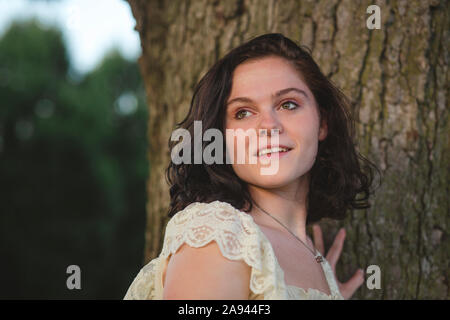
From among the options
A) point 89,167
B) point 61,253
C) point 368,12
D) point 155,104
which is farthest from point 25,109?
point 368,12

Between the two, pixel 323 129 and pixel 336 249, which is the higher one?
pixel 323 129

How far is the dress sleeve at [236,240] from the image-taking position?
57.6 inches

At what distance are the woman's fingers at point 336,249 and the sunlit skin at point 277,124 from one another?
431mm

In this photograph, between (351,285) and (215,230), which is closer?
(215,230)

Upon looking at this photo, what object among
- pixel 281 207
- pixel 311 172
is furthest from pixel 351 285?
pixel 281 207

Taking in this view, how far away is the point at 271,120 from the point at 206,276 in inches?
26.4

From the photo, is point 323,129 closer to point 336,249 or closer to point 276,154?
point 276,154

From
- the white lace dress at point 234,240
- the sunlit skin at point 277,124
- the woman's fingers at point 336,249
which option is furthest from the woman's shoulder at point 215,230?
the woman's fingers at point 336,249

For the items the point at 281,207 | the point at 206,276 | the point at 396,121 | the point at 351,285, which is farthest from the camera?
the point at 396,121

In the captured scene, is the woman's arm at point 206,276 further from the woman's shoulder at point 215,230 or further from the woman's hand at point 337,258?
the woman's hand at point 337,258

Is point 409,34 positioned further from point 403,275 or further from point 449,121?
point 403,275

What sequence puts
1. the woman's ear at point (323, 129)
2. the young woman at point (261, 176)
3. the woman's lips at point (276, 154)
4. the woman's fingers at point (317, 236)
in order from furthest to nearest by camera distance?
1. the woman's fingers at point (317, 236)
2. the woman's ear at point (323, 129)
3. the woman's lips at point (276, 154)
4. the young woman at point (261, 176)

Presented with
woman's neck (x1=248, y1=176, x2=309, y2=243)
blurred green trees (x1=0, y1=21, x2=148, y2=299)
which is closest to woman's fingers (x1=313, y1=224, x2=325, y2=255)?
woman's neck (x1=248, y1=176, x2=309, y2=243)

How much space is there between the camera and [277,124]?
1.83 meters
